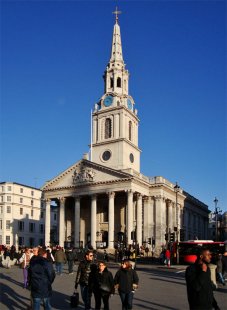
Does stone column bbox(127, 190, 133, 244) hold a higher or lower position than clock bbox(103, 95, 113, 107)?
lower

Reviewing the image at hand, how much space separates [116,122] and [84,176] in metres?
10.1

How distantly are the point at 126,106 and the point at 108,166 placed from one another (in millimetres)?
10419

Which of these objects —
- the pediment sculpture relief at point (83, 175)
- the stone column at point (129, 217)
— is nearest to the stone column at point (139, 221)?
the stone column at point (129, 217)

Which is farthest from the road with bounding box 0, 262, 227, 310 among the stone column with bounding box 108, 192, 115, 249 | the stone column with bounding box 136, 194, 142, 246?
the stone column with bounding box 136, 194, 142, 246

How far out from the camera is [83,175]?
6844 centimetres

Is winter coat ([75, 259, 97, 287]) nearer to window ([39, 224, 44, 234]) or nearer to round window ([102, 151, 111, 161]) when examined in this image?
round window ([102, 151, 111, 161])

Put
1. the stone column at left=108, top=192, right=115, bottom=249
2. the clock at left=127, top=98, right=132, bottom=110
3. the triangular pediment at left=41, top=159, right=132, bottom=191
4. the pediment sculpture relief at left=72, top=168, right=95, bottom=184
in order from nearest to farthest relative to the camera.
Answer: the stone column at left=108, top=192, right=115, bottom=249 → the triangular pediment at left=41, top=159, right=132, bottom=191 → the pediment sculpture relief at left=72, top=168, right=95, bottom=184 → the clock at left=127, top=98, right=132, bottom=110

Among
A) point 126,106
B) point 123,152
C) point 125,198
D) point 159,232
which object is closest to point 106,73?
point 126,106

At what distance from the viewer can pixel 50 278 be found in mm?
11375

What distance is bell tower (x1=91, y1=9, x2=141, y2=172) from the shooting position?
70.6 metres

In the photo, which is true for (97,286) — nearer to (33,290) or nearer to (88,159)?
(33,290)

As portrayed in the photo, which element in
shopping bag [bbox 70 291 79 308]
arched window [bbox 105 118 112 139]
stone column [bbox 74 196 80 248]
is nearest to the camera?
shopping bag [bbox 70 291 79 308]

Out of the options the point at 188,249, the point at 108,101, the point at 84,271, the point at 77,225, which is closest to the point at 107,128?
the point at 108,101

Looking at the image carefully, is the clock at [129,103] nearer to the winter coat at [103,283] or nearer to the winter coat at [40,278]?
the winter coat at [103,283]
